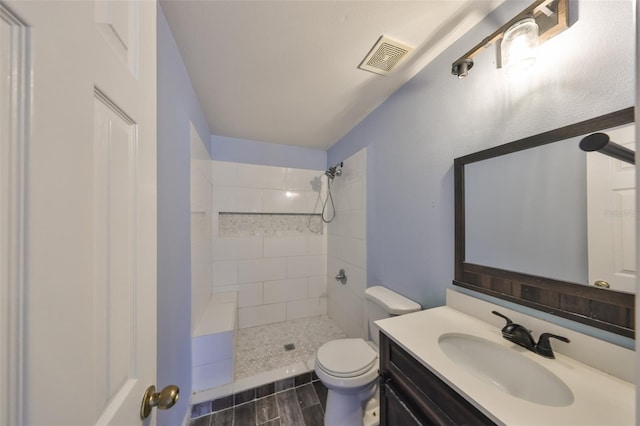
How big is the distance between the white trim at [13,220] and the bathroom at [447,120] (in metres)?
0.83

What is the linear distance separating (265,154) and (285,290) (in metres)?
1.59

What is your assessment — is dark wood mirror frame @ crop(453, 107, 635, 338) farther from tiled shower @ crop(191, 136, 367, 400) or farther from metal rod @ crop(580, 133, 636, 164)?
tiled shower @ crop(191, 136, 367, 400)

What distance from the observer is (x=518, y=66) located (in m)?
0.84

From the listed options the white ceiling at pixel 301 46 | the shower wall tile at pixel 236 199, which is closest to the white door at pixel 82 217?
the white ceiling at pixel 301 46

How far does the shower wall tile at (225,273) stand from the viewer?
2291 millimetres

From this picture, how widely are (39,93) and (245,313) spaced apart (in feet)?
8.23

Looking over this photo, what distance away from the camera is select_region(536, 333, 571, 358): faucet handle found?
0.74 meters

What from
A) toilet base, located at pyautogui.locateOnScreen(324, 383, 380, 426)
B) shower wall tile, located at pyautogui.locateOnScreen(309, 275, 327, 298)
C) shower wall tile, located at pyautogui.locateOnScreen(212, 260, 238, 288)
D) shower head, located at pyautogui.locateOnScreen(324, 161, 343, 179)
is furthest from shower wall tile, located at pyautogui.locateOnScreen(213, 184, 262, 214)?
toilet base, located at pyautogui.locateOnScreen(324, 383, 380, 426)

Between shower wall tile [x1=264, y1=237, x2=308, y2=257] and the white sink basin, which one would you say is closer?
the white sink basin

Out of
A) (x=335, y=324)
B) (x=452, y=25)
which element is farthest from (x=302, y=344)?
(x=452, y=25)

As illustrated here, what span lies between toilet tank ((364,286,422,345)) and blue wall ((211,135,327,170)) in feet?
5.58

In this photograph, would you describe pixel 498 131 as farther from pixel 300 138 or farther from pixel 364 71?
pixel 300 138

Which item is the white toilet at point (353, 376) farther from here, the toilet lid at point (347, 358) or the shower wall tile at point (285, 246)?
the shower wall tile at point (285, 246)

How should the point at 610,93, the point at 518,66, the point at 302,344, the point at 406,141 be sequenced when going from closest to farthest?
the point at 610,93 < the point at 518,66 < the point at 406,141 < the point at 302,344
